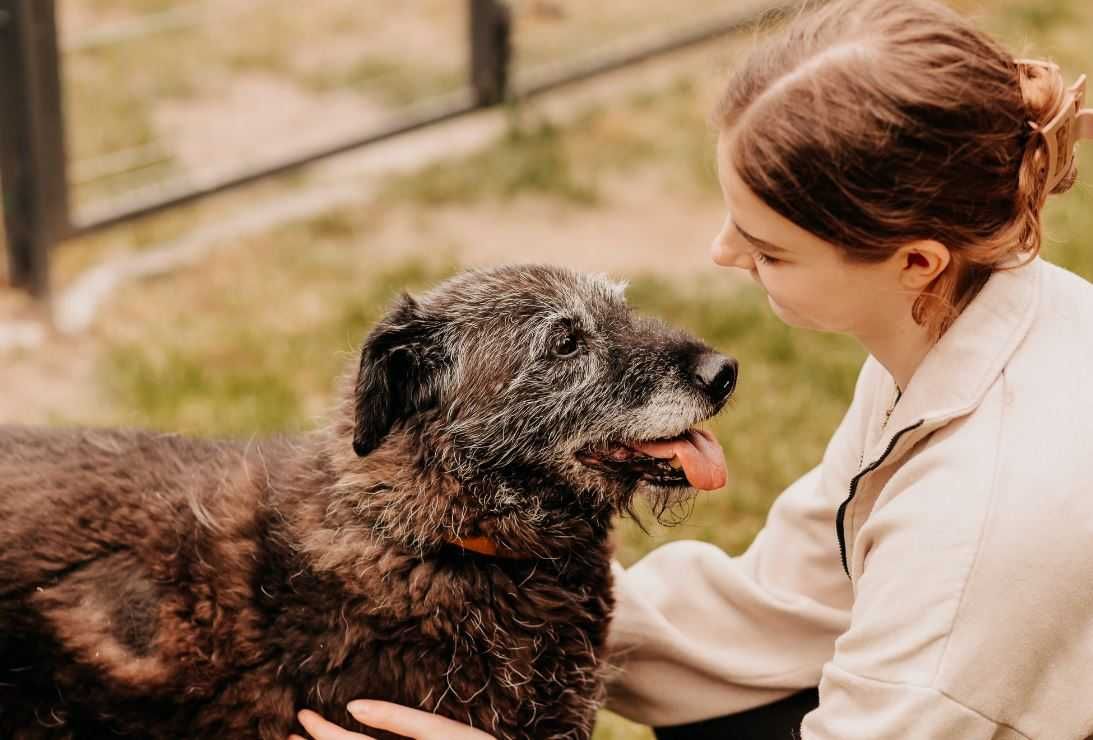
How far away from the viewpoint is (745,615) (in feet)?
10.5

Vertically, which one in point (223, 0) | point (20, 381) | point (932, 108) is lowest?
point (20, 381)

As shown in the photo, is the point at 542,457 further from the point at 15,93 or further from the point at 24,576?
the point at 15,93

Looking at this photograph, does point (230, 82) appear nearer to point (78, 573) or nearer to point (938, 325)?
point (78, 573)

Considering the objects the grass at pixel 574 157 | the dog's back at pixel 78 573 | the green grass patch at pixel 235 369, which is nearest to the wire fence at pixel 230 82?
the grass at pixel 574 157

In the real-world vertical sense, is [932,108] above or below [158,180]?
above

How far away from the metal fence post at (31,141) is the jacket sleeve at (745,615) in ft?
12.9

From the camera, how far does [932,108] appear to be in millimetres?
2293

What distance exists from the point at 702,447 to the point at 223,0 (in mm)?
5542

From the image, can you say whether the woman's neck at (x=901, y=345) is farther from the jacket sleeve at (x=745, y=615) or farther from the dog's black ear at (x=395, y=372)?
the dog's black ear at (x=395, y=372)

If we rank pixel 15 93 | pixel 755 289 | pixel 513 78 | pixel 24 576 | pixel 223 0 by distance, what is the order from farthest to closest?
pixel 513 78
pixel 223 0
pixel 755 289
pixel 15 93
pixel 24 576

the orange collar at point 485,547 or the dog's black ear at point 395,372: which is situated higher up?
the dog's black ear at point 395,372

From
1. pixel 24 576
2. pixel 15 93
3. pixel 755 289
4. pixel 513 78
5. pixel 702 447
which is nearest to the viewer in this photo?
pixel 24 576

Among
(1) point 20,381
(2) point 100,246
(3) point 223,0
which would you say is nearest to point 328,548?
(1) point 20,381

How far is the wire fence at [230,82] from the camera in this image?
5.96 meters
